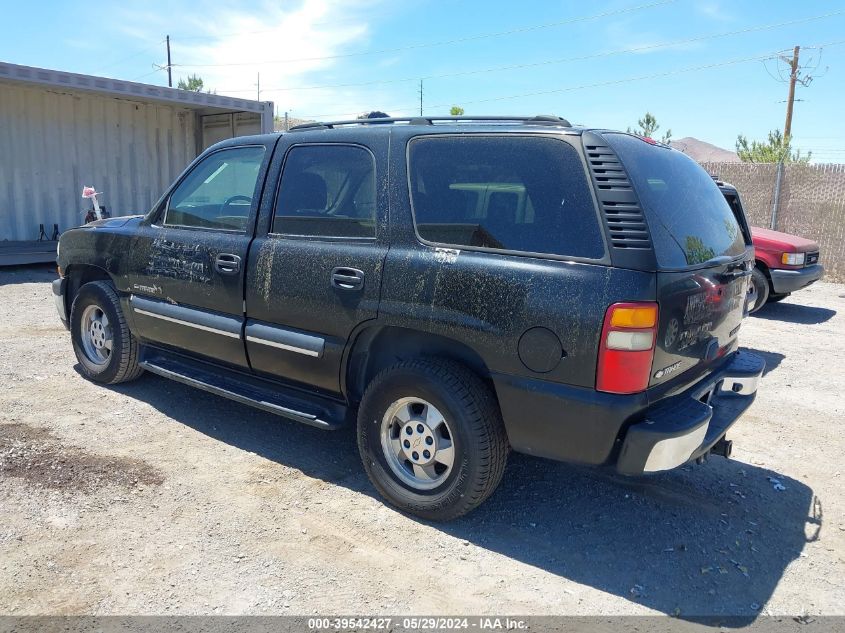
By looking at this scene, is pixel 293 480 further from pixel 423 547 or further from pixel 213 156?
pixel 213 156

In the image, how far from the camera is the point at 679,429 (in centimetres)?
290

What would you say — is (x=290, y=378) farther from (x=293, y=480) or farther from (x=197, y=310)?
(x=197, y=310)

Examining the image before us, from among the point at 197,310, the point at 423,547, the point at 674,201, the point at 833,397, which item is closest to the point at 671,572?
the point at 423,547

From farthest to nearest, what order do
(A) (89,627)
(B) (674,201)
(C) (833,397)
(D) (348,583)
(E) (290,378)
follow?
(C) (833,397) → (E) (290,378) → (B) (674,201) → (D) (348,583) → (A) (89,627)

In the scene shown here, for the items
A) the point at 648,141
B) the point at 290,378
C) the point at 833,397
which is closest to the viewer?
the point at 648,141

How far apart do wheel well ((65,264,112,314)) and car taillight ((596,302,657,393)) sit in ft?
13.1

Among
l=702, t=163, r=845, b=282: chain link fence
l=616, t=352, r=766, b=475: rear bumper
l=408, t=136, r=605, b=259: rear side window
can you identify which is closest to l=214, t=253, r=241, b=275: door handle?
l=408, t=136, r=605, b=259: rear side window

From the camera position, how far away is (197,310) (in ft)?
14.3

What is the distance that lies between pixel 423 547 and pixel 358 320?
1196 millimetres

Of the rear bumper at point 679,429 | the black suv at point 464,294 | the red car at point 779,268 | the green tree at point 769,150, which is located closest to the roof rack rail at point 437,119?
the black suv at point 464,294

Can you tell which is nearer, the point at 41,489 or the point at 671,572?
the point at 671,572

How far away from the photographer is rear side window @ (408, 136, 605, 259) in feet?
9.75

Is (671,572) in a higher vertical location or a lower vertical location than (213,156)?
lower

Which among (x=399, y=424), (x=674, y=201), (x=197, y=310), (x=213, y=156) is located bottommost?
(x=399, y=424)
